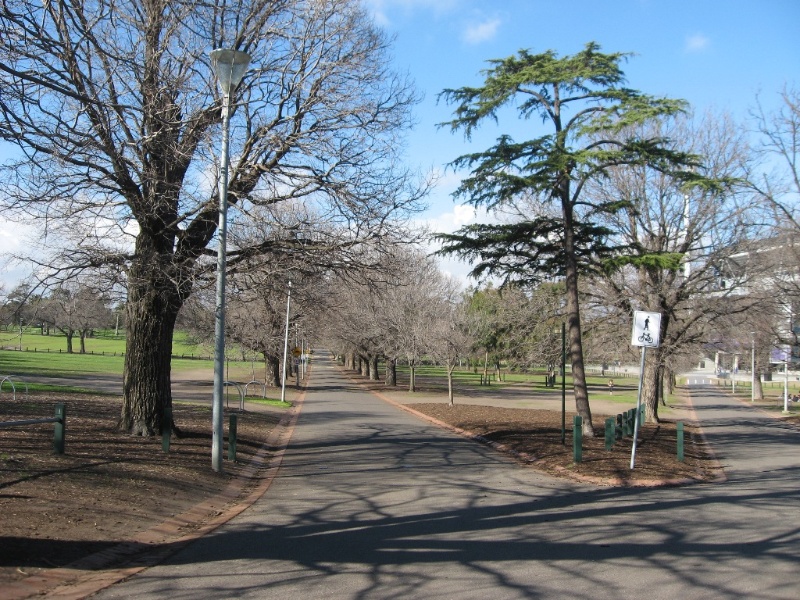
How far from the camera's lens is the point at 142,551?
22.2 feet

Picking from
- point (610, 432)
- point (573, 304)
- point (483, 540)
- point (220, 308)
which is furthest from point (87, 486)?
point (573, 304)

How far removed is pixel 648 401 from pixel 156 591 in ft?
85.9

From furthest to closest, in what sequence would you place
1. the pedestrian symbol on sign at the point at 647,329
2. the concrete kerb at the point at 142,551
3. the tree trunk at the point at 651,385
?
1. the tree trunk at the point at 651,385
2. the pedestrian symbol on sign at the point at 647,329
3. the concrete kerb at the point at 142,551

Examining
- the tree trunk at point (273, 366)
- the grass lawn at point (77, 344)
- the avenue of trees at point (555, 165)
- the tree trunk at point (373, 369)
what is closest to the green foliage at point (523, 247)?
the avenue of trees at point (555, 165)

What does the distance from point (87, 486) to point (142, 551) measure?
2.24m

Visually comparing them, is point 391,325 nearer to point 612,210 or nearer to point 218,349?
point 612,210

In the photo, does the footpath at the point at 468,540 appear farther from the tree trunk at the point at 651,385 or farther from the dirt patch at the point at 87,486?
the tree trunk at the point at 651,385

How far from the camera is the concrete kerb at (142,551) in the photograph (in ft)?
17.9

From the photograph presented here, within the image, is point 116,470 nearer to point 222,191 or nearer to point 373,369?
point 222,191

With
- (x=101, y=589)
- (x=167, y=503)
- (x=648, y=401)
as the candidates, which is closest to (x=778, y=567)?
(x=101, y=589)

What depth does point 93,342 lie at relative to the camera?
386 ft

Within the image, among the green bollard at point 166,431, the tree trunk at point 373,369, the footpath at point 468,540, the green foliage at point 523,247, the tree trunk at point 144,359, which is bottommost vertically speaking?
the tree trunk at point 373,369

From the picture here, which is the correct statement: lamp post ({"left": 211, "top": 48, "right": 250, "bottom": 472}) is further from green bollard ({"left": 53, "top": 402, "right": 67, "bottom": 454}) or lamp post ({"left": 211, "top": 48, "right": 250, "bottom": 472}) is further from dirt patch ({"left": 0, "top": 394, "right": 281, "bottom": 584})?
green bollard ({"left": 53, "top": 402, "right": 67, "bottom": 454})

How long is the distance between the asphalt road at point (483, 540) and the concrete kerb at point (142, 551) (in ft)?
0.64
